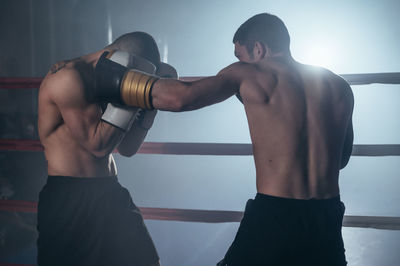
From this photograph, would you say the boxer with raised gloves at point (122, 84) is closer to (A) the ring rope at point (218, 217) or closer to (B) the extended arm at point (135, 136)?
(B) the extended arm at point (135, 136)

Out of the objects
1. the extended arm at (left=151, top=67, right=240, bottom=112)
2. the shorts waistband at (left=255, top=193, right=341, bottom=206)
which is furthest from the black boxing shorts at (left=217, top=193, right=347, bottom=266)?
the extended arm at (left=151, top=67, right=240, bottom=112)

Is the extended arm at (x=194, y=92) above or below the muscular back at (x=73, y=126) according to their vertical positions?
above

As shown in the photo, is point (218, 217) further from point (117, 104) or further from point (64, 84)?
point (64, 84)

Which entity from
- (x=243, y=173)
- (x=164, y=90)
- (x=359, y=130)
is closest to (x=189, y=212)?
(x=164, y=90)

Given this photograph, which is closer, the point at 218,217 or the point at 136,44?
the point at 136,44

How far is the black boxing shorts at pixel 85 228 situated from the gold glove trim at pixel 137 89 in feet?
1.39

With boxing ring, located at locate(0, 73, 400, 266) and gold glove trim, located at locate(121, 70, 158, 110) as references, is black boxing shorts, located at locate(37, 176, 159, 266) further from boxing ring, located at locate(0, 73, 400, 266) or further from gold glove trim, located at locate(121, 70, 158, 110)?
gold glove trim, located at locate(121, 70, 158, 110)

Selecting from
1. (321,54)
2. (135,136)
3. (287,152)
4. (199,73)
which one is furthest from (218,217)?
(321,54)

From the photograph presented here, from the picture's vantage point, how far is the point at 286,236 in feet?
3.58

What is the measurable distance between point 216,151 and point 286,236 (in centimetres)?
64

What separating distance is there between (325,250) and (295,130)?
42cm

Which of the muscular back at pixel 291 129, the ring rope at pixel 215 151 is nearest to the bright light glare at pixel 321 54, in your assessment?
the ring rope at pixel 215 151

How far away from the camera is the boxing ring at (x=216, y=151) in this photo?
5.16 ft

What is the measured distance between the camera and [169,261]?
429 inches
